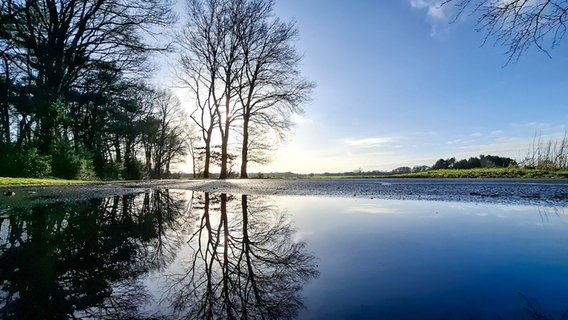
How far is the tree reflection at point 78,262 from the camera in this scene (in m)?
1.59

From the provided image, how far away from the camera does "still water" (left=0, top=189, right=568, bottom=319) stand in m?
1.57

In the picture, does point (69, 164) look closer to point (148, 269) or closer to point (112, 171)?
point (112, 171)

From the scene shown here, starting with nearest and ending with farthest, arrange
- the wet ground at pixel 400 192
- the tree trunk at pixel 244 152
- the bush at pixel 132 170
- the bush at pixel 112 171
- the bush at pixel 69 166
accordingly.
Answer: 1. the wet ground at pixel 400 192
2. the bush at pixel 69 166
3. the tree trunk at pixel 244 152
4. the bush at pixel 112 171
5. the bush at pixel 132 170

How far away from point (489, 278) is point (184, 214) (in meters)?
4.10

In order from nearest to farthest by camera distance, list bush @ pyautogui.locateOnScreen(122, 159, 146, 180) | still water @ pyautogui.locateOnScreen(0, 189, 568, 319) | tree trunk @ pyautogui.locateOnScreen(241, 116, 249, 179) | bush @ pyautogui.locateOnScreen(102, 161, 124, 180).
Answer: still water @ pyautogui.locateOnScreen(0, 189, 568, 319), tree trunk @ pyautogui.locateOnScreen(241, 116, 249, 179), bush @ pyautogui.locateOnScreen(102, 161, 124, 180), bush @ pyautogui.locateOnScreen(122, 159, 146, 180)

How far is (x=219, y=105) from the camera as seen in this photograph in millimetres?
24125

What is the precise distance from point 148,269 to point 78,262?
548 mm

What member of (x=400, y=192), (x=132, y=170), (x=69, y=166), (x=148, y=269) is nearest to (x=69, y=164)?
(x=69, y=166)

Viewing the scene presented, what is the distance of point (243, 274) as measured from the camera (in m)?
2.15

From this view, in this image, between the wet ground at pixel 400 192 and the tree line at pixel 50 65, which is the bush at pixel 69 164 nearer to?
the tree line at pixel 50 65

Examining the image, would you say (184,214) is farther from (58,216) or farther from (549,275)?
(549,275)

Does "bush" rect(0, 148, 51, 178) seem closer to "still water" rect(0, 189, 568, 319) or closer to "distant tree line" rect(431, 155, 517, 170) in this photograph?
"still water" rect(0, 189, 568, 319)

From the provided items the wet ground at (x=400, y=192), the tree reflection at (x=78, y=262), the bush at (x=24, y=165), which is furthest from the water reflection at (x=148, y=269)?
the bush at (x=24, y=165)

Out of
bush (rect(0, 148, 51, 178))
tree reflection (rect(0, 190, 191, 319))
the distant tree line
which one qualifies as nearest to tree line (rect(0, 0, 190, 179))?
bush (rect(0, 148, 51, 178))
